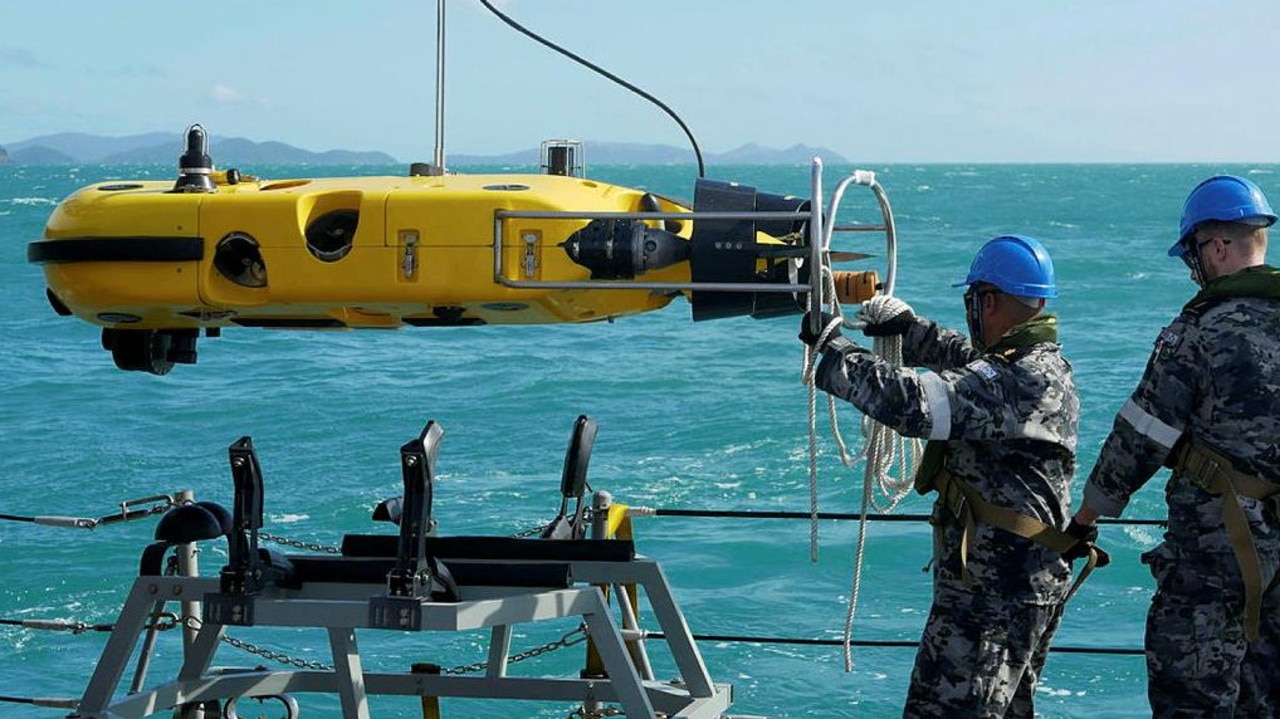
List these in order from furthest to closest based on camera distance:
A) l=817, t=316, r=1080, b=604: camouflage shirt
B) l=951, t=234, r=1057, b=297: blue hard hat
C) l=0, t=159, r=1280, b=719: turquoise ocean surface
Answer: l=0, t=159, r=1280, b=719: turquoise ocean surface → l=951, t=234, r=1057, b=297: blue hard hat → l=817, t=316, r=1080, b=604: camouflage shirt

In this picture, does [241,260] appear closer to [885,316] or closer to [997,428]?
[885,316]

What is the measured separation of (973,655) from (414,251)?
1930mm

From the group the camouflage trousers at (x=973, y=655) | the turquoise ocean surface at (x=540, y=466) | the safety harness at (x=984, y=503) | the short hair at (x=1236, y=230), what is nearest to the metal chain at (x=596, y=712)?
the camouflage trousers at (x=973, y=655)

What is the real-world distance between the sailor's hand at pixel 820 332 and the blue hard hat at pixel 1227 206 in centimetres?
89

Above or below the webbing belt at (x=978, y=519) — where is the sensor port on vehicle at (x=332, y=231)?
above

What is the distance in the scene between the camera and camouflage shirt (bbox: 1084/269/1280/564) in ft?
15.4

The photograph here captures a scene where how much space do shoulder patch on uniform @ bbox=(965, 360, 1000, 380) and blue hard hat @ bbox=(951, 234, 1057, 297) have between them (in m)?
0.23

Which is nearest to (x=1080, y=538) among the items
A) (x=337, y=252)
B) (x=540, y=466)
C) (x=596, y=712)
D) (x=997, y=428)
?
(x=997, y=428)

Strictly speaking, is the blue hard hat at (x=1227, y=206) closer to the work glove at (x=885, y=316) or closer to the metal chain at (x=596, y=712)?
the work glove at (x=885, y=316)

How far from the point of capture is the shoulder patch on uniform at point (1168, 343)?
4.74 m

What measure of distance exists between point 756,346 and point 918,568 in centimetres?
1405

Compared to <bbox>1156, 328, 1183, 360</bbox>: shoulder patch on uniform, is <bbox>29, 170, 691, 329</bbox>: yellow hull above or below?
above

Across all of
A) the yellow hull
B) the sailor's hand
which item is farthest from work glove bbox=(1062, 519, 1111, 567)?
the yellow hull

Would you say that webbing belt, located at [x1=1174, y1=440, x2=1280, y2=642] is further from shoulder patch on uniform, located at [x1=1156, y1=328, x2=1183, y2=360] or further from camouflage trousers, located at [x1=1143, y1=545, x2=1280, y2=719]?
shoulder patch on uniform, located at [x1=1156, y1=328, x2=1183, y2=360]
